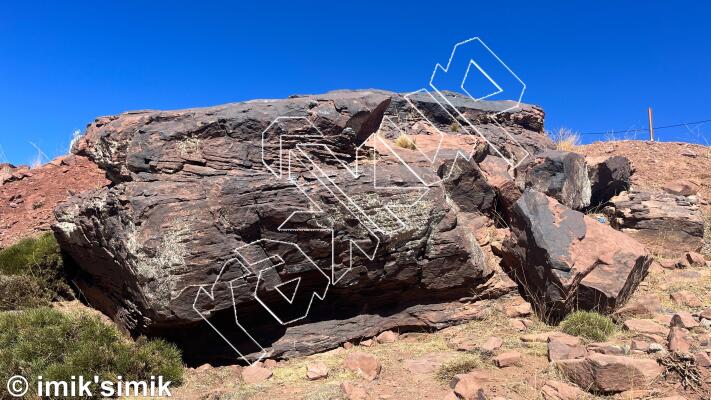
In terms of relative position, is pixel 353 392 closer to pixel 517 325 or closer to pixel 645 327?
pixel 517 325

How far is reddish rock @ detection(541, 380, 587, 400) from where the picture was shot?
511 centimetres

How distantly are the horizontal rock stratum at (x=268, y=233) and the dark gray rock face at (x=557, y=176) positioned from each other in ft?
7.67

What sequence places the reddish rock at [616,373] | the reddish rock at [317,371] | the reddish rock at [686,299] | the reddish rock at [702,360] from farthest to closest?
the reddish rock at [686,299] < the reddish rock at [317,371] < the reddish rock at [702,360] < the reddish rock at [616,373]

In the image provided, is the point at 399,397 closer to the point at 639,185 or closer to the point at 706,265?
the point at 706,265

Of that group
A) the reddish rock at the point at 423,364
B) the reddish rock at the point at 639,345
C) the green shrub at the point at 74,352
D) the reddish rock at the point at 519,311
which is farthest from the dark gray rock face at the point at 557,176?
the green shrub at the point at 74,352

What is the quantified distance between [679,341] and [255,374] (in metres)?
4.76

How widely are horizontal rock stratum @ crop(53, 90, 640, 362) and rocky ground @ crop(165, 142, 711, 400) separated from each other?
15.1 inches

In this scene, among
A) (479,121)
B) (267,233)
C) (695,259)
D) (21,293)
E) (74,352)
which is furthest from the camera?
(479,121)

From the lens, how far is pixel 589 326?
6.59m

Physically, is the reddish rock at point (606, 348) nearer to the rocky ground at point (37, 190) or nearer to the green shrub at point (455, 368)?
the green shrub at point (455, 368)

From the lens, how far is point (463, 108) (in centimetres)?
1291

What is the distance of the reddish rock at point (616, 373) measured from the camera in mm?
5113

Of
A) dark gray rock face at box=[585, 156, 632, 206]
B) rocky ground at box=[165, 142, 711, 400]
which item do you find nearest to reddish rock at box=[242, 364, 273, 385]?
rocky ground at box=[165, 142, 711, 400]

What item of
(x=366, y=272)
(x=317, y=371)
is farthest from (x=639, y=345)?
(x=317, y=371)
